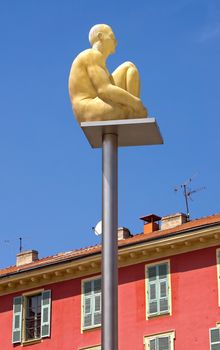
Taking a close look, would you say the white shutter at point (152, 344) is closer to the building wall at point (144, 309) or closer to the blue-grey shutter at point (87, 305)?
the building wall at point (144, 309)

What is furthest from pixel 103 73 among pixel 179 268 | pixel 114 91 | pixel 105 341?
pixel 179 268

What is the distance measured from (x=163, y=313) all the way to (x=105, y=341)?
910 inches

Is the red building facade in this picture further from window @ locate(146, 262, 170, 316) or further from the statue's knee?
→ the statue's knee

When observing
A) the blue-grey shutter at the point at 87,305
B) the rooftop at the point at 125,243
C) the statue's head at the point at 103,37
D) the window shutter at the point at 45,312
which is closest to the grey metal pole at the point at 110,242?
the statue's head at the point at 103,37

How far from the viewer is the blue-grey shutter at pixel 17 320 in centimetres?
4531

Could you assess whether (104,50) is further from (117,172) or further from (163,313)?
(163,313)

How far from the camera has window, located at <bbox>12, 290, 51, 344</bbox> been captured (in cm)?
4484

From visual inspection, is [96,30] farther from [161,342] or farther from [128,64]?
[161,342]

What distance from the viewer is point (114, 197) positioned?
19.6 metres

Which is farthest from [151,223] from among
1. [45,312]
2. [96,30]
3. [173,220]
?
[96,30]

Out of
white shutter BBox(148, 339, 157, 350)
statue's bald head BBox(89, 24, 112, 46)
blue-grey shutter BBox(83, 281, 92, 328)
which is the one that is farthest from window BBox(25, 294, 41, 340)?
statue's bald head BBox(89, 24, 112, 46)

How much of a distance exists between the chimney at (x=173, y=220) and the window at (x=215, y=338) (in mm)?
5046

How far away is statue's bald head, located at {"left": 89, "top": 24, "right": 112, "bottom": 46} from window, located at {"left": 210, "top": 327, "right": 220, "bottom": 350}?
20.4m

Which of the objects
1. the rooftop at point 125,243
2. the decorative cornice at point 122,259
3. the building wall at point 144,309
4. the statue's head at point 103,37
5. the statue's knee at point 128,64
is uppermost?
the rooftop at point 125,243
